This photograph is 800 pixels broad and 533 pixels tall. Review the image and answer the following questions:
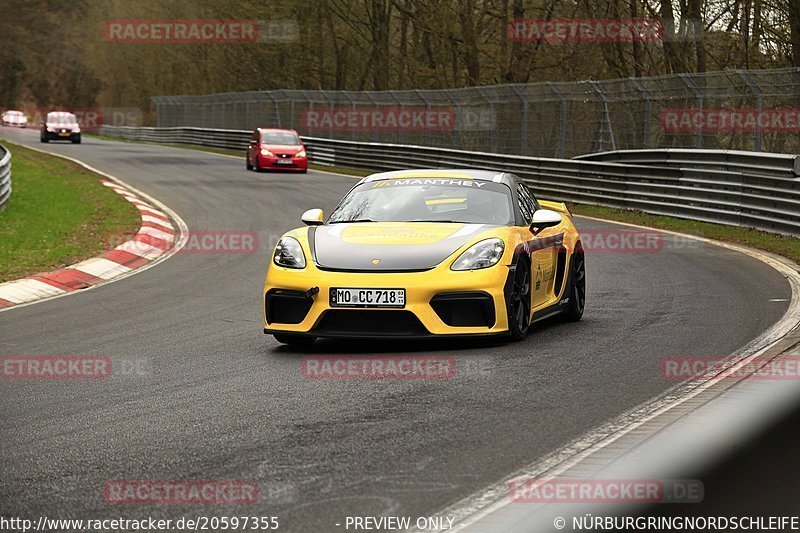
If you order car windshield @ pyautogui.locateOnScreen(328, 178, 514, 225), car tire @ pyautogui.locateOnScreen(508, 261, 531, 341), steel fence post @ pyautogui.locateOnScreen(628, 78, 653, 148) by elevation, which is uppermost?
steel fence post @ pyautogui.locateOnScreen(628, 78, 653, 148)

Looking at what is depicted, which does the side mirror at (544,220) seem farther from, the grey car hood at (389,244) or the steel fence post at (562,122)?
the steel fence post at (562,122)

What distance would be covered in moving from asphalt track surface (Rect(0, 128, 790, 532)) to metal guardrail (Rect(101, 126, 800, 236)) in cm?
647

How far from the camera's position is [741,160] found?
20.2m

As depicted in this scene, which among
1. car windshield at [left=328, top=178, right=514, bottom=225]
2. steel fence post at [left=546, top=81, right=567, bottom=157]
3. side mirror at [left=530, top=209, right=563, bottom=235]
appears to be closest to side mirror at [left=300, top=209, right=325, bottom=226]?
car windshield at [left=328, top=178, right=514, bottom=225]

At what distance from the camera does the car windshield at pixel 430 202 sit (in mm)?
9398

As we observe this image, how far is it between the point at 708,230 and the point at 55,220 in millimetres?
10804

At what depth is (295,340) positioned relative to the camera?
28.9 ft

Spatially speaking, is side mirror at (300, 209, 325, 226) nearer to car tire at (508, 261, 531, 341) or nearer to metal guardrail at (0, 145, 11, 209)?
car tire at (508, 261, 531, 341)

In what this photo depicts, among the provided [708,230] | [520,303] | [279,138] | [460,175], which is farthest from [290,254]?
[279,138]

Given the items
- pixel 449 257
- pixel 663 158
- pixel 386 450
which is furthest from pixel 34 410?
pixel 663 158

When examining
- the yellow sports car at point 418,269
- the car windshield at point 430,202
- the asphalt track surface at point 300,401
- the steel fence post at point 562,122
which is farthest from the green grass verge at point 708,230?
the yellow sports car at point 418,269

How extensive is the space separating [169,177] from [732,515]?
28.6 metres

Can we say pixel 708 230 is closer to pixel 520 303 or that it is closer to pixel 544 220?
pixel 544 220

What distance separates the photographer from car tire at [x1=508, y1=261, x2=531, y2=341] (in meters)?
8.53
